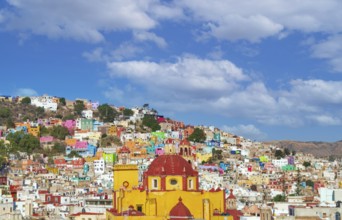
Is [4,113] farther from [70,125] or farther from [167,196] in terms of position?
[167,196]

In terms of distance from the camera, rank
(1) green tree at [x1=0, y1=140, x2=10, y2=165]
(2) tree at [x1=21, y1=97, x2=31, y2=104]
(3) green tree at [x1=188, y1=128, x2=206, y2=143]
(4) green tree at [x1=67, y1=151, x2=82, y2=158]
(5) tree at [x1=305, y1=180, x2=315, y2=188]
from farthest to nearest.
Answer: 1. (2) tree at [x1=21, y1=97, x2=31, y2=104]
2. (3) green tree at [x1=188, y1=128, x2=206, y2=143]
3. (4) green tree at [x1=67, y1=151, x2=82, y2=158]
4. (5) tree at [x1=305, y1=180, x2=315, y2=188]
5. (1) green tree at [x1=0, y1=140, x2=10, y2=165]

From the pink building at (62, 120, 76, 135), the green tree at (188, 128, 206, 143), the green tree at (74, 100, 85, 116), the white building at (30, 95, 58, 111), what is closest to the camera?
the pink building at (62, 120, 76, 135)

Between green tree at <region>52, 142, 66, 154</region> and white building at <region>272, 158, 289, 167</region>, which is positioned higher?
green tree at <region>52, 142, 66, 154</region>

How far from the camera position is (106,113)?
14538cm

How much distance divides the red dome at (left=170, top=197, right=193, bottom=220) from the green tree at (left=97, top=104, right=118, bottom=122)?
101322mm

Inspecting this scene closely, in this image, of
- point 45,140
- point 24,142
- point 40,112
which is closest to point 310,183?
point 45,140

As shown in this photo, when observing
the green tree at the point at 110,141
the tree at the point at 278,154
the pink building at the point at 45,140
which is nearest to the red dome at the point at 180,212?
the pink building at the point at 45,140

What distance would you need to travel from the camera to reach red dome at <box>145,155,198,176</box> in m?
47.4

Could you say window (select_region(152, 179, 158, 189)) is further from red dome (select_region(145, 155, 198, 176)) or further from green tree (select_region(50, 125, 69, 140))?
green tree (select_region(50, 125, 69, 140))

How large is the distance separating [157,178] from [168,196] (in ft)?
5.75

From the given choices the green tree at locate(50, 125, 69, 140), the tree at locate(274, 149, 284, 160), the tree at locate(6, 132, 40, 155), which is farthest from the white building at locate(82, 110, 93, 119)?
the tree at locate(274, 149, 284, 160)

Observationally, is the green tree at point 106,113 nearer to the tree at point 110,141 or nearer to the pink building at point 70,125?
the pink building at point 70,125

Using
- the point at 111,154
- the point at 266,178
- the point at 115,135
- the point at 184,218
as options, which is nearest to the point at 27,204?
the point at 184,218

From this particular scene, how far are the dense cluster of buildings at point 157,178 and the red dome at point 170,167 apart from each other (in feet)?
0.24
